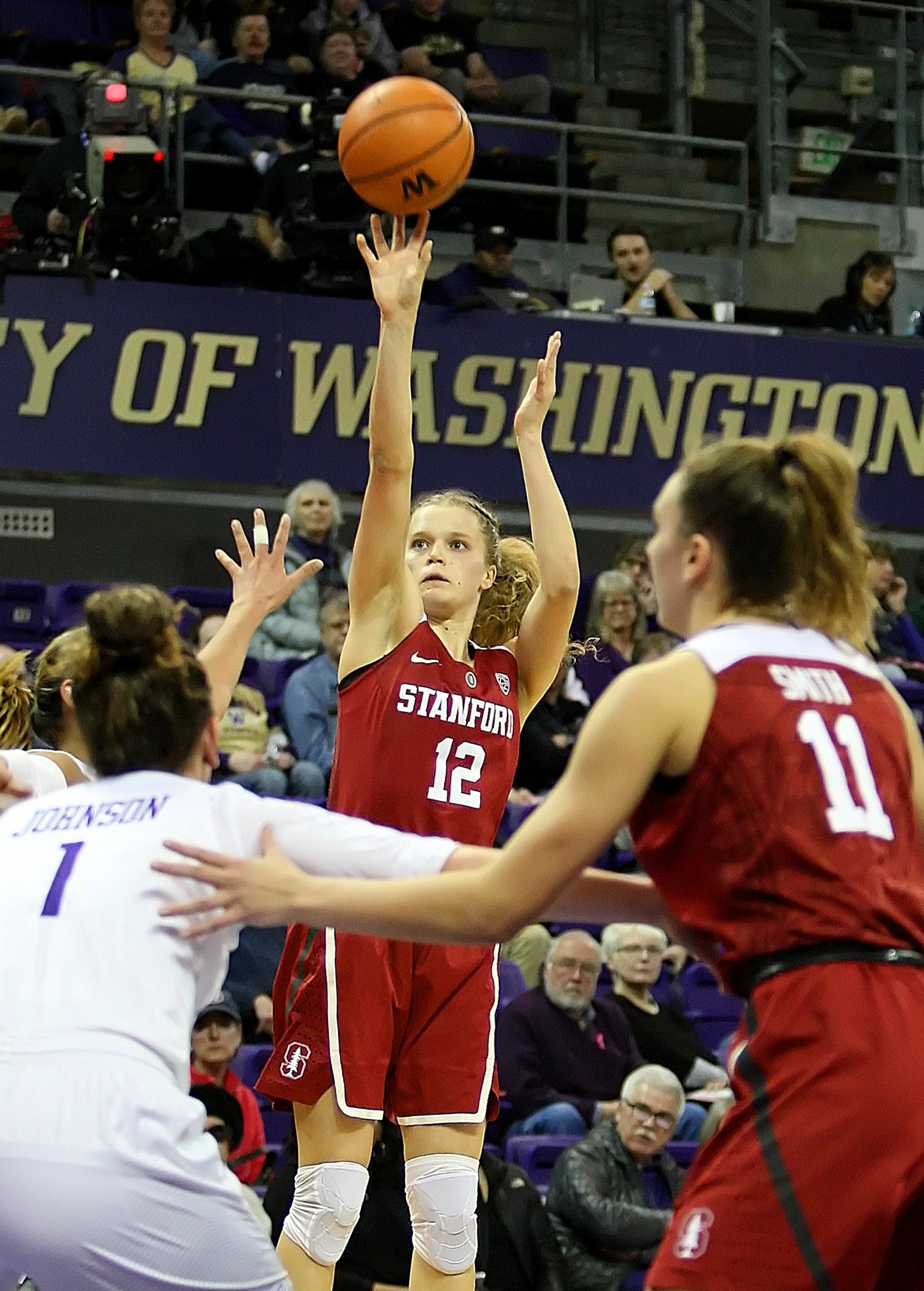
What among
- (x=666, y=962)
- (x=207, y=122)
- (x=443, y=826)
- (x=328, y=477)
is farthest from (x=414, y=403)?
(x=443, y=826)

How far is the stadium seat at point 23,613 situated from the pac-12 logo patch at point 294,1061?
654 cm

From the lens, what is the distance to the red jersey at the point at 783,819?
2656 mm

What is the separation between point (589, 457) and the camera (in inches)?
493

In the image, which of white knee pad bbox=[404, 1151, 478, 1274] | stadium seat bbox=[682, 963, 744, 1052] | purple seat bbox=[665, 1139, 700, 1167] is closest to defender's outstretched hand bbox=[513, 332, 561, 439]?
white knee pad bbox=[404, 1151, 478, 1274]

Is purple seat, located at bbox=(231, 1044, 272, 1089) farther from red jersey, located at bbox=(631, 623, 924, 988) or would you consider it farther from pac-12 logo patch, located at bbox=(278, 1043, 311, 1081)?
red jersey, located at bbox=(631, 623, 924, 988)

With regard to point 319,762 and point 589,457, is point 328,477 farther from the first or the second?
point 319,762

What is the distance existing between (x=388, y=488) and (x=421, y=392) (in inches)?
303

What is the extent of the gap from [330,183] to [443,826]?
7459 millimetres

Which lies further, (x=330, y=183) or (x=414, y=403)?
(x=414, y=403)

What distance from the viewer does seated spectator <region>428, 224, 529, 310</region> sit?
11883 millimetres

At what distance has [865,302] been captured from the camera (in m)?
13.2

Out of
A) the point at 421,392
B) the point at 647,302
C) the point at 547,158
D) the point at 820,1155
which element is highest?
the point at 547,158

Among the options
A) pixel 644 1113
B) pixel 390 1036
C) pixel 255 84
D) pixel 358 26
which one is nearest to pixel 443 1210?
pixel 390 1036

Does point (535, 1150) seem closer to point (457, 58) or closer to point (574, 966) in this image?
Answer: point (574, 966)
